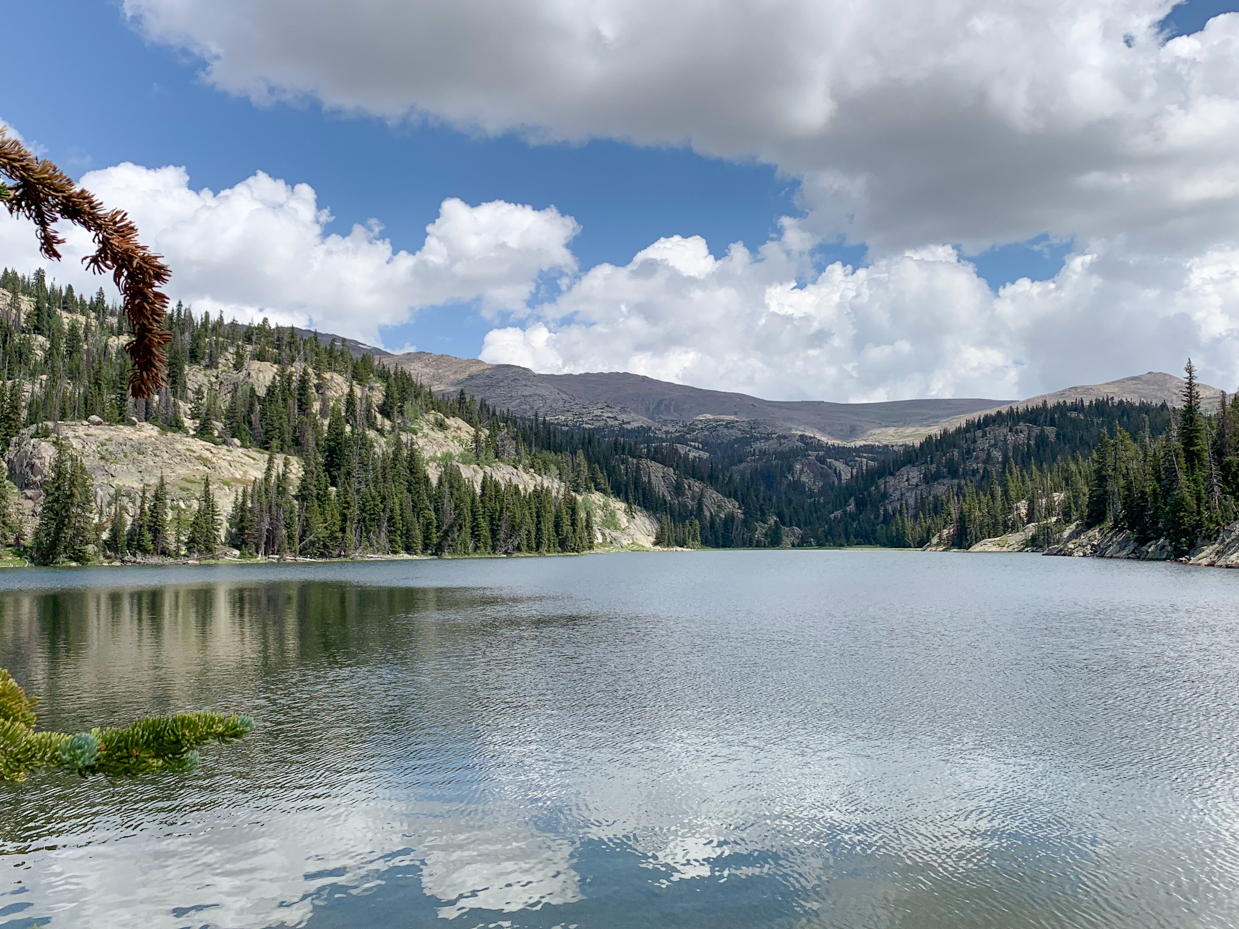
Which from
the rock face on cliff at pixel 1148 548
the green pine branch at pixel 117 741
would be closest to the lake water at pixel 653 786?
the green pine branch at pixel 117 741

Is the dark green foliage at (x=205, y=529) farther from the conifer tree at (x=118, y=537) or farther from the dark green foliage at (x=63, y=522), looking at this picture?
the dark green foliage at (x=63, y=522)

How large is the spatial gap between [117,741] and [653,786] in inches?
928

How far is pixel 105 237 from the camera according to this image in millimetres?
5582

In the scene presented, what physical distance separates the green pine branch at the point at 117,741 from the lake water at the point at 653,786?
A: 14.9 metres

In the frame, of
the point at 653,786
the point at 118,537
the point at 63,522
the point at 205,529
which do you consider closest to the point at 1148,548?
the point at 653,786

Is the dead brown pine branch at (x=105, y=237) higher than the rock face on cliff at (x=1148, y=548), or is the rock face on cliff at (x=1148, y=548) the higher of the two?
the dead brown pine branch at (x=105, y=237)

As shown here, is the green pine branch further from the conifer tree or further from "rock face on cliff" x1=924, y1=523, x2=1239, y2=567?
the conifer tree

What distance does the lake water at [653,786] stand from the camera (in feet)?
64.1

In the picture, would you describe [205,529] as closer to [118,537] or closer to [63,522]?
[118,537]

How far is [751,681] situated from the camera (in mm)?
43594

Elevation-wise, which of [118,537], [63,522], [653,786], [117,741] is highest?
[63,522]

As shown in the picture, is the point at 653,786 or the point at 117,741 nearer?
the point at 117,741

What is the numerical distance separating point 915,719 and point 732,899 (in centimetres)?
1922

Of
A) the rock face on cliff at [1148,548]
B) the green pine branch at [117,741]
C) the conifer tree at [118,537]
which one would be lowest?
the rock face on cliff at [1148,548]
